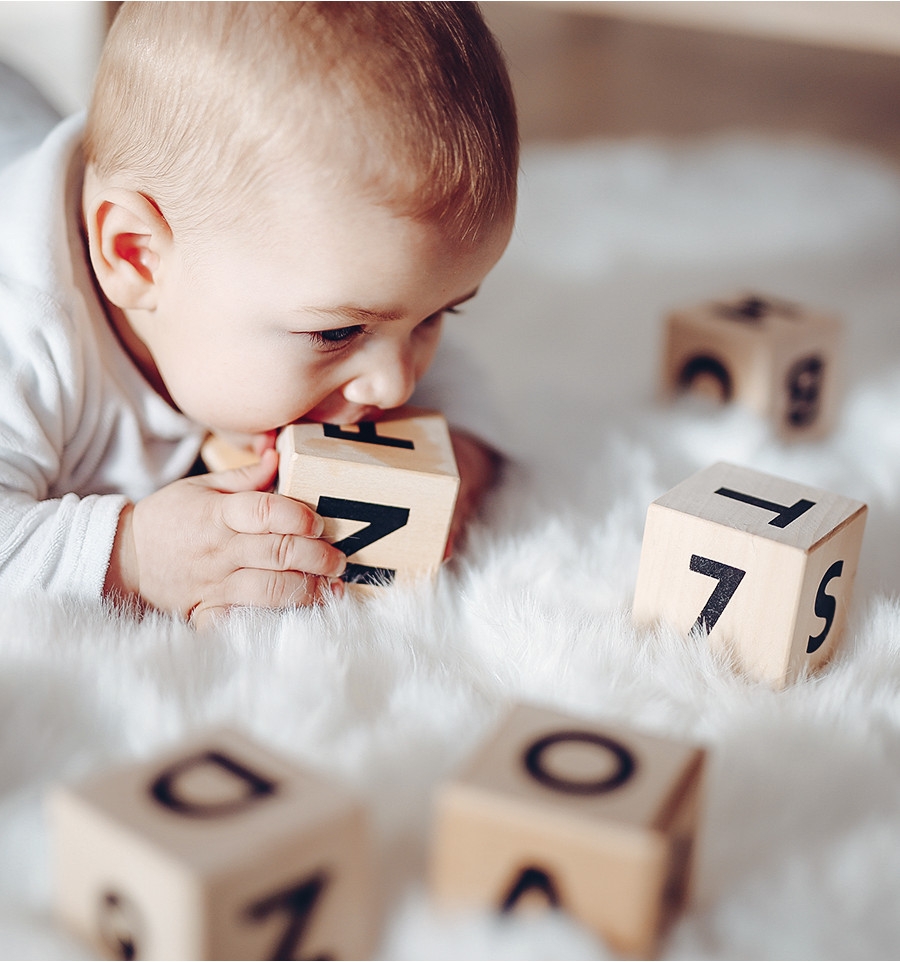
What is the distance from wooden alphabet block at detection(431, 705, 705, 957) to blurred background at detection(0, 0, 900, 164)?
106 centimetres

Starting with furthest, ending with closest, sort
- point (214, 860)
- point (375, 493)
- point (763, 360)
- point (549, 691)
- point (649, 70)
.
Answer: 1. point (649, 70)
2. point (763, 360)
3. point (375, 493)
4. point (549, 691)
5. point (214, 860)

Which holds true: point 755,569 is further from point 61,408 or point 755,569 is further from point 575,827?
point 61,408

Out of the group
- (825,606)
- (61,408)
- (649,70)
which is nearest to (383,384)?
(61,408)

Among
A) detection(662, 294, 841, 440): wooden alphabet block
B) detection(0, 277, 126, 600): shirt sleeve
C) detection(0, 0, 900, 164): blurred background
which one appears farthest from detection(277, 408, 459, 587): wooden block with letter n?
detection(0, 0, 900, 164): blurred background

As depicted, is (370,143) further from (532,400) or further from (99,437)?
(532,400)

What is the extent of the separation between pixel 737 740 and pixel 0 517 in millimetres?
514

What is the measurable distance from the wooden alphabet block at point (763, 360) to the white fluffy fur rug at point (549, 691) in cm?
3

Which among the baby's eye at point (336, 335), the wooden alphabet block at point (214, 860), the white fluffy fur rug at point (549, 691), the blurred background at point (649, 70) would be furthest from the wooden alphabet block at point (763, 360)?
the wooden alphabet block at point (214, 860)

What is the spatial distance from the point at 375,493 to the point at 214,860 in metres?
0.38

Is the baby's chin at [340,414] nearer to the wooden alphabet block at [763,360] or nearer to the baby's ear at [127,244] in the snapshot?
the baby's ear at [127,244]

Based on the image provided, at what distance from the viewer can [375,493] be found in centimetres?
77

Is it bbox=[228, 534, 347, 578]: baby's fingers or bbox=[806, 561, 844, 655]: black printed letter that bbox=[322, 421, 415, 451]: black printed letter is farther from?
bbox=[806, 561, 844, 655]: black printed letter

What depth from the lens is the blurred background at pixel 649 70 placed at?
1.68 meters

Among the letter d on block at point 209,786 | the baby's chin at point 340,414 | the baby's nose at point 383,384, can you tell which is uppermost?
the baby's nose at point 383,384
